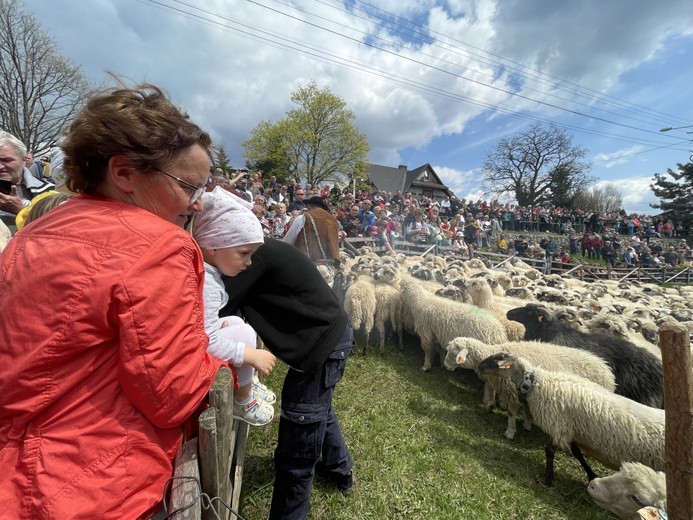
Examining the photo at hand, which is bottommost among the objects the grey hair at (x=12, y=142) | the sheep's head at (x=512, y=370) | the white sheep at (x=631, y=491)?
the white sheep at (x=631, y=491)

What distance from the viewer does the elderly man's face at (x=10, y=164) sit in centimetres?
277

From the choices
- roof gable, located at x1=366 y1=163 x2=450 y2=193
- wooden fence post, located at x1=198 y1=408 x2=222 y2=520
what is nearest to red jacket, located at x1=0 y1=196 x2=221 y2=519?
wooden fence post, located at x1=198 y1=408 x2=222 y2=520

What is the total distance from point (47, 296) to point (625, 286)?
55.9 feet

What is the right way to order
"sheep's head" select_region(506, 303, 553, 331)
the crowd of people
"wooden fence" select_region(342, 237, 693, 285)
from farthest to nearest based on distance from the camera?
the crowd of people < "wooden fence" select_region(342, 237, 693, 285) < "sheep's head" select_region(506, 303, 553, 331)

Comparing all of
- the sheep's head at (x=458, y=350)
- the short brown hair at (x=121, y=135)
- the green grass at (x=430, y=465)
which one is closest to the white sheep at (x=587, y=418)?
the green grass at (x=430, y=465)

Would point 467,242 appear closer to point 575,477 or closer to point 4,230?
point 575,477

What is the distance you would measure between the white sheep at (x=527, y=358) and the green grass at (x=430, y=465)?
0.35m

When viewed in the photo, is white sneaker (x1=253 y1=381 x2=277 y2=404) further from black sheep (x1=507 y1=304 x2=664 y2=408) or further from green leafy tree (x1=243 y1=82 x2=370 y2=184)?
green leafy tree (x1=243 y1=82 x2=370 y2=184)

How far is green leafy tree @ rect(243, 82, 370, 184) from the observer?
36.2 meters

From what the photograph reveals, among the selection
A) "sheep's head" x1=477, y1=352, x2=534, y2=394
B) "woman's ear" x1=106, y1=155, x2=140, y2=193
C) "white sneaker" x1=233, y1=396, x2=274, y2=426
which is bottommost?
"sheep's head" x1=477, y1=352, x2=534, y2=394

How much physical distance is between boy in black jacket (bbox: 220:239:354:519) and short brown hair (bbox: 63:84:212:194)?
2.86 feet

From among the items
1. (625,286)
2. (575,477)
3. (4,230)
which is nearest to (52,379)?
(4,230)

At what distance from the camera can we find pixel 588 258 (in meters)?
26.6

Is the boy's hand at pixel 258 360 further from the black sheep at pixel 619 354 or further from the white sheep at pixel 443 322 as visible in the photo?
the black sheep at pixel 619 354
